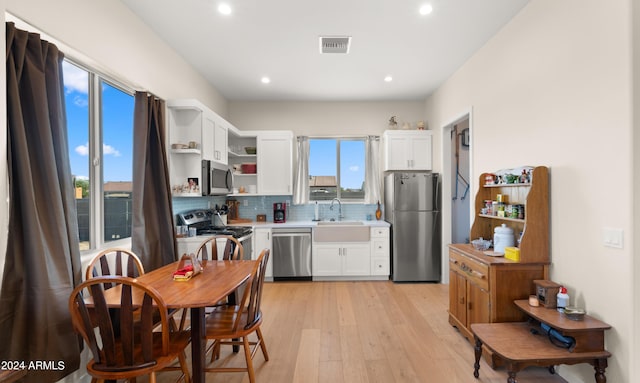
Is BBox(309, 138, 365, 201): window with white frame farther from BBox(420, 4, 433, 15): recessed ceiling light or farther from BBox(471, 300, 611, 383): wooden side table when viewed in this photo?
BBox(471, 300, 611, 383): wooden side table

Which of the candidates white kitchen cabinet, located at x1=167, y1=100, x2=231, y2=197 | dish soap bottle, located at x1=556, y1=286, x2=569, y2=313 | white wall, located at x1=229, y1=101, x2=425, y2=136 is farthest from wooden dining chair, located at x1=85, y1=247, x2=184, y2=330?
white wall, located at x1=229, y1=101, x2=425, y2=136

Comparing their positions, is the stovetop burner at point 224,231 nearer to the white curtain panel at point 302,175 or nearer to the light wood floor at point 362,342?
the light wood floor at point 362,342

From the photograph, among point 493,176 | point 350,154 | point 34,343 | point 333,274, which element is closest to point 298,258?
point 333,274

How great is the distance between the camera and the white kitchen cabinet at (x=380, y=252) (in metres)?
4.68

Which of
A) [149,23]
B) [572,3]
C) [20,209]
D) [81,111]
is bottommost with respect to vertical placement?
[20,209]

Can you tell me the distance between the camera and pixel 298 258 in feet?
15.3

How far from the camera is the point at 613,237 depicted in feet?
5.97

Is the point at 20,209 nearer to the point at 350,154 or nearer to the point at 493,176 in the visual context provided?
the point at 493,176

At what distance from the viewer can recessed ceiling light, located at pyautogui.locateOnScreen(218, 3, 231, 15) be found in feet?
8.46

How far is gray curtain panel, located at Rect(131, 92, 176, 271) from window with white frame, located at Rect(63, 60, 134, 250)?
19 cm

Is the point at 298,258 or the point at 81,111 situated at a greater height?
the point at 81,111

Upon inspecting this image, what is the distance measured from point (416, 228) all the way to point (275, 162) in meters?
2.52

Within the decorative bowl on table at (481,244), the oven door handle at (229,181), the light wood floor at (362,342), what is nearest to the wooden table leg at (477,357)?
the light wood floor at (362,342)

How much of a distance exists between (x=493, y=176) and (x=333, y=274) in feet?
8.92
